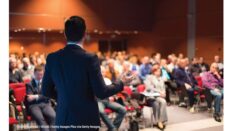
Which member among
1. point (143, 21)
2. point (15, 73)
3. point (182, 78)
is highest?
point (143, 21)

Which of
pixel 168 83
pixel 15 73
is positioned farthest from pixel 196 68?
pixel 15 73

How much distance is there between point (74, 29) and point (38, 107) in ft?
13.1

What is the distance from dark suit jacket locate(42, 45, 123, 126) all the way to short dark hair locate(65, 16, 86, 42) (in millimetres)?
75

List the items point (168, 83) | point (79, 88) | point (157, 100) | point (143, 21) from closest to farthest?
point (79, 88) → point (157, 100) → point (168, 83) → point (143, 21)

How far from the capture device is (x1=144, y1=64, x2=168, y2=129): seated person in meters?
7.20

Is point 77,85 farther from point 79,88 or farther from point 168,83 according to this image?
point 168,83

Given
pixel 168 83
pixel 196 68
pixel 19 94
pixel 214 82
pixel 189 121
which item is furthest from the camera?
pixel 196 68

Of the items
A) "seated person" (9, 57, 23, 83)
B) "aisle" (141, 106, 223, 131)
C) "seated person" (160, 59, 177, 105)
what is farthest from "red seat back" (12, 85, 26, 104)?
"seated person" (160, 59, 177, 105)

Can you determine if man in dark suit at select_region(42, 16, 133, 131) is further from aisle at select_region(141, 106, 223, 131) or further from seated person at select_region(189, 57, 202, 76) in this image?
seated person at select_region(189, 57, 202, 76)

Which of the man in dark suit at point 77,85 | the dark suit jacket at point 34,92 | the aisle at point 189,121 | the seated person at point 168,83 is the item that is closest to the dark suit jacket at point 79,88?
the man in dark suit at point 77,85

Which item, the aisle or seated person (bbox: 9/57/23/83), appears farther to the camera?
seated person (bbox: 9/57/23/83)

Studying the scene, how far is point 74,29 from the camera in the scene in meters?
2.04
